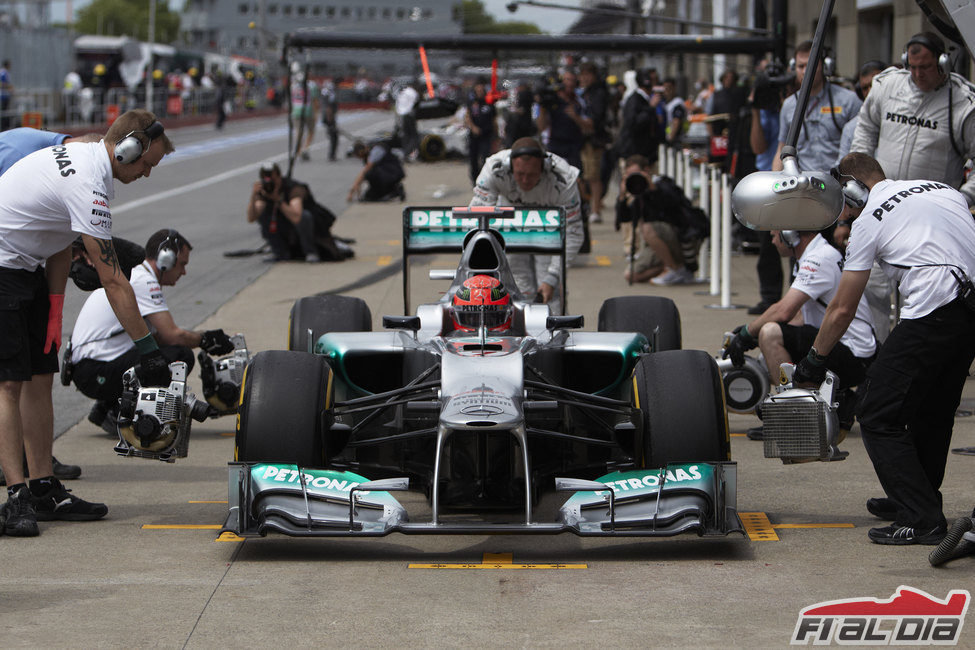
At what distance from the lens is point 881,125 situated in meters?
8.23

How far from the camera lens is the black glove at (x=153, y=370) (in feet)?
19.8

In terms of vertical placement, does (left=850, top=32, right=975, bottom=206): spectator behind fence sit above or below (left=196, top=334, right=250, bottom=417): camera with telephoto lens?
above

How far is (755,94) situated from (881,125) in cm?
322

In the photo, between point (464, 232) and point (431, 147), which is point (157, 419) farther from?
point (431, 147)

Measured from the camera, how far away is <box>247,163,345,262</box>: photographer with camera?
1472 cm

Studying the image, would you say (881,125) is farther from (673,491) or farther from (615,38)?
(615,38)

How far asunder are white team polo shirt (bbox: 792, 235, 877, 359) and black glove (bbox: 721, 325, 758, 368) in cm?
49

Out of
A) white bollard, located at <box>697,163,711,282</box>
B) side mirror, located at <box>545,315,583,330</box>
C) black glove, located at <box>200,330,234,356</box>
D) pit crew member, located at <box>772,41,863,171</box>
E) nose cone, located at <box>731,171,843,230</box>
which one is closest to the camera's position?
nose cone, located at <box>731,171,843,230</box>

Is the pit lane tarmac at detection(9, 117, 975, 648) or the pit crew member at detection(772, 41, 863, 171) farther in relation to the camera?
the pit crew member at detection(772, 41, 863, 171)

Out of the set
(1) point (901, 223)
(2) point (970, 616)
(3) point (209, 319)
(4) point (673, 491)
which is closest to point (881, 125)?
(1) point (901, 223)

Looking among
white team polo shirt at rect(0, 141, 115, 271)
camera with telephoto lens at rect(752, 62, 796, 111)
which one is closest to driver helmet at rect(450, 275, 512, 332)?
white team polo shirt at rect(0, 141, 115, 271)

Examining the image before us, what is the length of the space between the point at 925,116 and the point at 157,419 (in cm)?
463

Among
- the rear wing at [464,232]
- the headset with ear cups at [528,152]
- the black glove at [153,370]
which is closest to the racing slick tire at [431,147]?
A: the headset with ear cups at [528,152]

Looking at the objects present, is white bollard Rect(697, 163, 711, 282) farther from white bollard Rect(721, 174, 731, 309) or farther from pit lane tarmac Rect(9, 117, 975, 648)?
pit lane tarmac Rect(9, 117, 975, 648)
